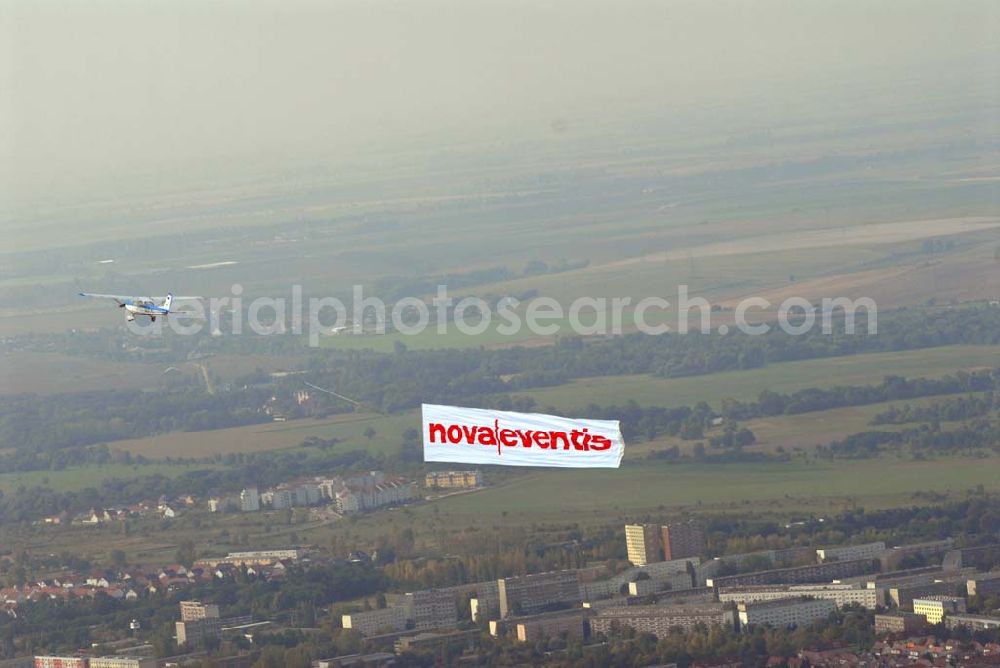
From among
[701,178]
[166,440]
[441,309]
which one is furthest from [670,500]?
[701,178]

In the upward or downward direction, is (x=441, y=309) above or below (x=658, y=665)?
above

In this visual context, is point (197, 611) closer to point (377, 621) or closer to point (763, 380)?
point (377, 621)

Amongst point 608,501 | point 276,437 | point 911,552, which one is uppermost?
point 276,437

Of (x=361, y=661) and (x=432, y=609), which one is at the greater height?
(x=432, y=609)

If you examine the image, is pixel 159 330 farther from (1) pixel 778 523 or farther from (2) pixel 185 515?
(1) pixel 778 523

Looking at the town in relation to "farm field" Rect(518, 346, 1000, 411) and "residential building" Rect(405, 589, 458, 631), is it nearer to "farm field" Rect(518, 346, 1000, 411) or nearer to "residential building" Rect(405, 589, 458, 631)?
"residential building" Rect(405, 589, 458, 631)

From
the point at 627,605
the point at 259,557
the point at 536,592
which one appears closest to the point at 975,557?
the point at 627,605

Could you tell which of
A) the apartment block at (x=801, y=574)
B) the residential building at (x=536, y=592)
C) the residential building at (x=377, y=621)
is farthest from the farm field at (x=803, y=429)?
the residential building at (x=377, y=621)
